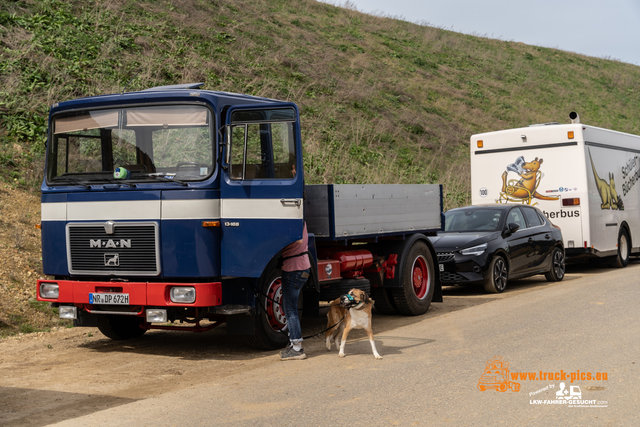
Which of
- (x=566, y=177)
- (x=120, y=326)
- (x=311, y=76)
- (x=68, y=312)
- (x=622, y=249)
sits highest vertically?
(x=311, y=76)

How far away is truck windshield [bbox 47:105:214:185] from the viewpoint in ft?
25.1

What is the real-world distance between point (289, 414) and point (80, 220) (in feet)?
12.5

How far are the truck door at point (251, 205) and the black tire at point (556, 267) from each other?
9115 millimetres

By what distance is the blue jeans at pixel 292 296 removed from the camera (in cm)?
766

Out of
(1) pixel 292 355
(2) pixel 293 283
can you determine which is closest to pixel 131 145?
(2) pixel 293 283

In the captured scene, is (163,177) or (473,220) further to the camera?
(473,220)

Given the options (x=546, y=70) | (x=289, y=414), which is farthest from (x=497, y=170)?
(x=546, y=70)

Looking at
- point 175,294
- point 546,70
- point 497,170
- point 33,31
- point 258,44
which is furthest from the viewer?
point 546,70

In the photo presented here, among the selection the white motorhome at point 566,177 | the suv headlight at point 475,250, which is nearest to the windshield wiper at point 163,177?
the suv headlight at point 475,250

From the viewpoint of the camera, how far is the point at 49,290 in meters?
8.02

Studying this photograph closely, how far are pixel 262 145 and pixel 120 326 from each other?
324 cm

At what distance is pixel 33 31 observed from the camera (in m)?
18.6

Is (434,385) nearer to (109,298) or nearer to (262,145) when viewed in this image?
(262,145)

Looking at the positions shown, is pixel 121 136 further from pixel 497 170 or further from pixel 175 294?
pixel 497 170
